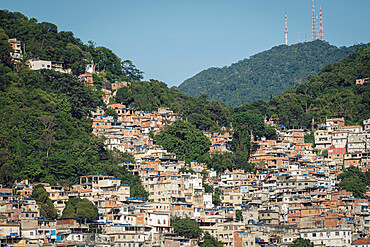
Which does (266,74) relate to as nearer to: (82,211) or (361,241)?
(361,241)

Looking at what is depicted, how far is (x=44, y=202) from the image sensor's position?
2057 inches

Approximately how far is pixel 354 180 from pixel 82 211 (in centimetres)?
2645

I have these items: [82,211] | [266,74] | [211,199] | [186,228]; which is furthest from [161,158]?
[266,74]

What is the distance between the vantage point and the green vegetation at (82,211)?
50375 mm

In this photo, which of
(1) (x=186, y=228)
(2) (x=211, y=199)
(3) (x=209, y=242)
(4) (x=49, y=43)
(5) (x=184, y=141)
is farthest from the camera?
(4) (x=49, y=43)

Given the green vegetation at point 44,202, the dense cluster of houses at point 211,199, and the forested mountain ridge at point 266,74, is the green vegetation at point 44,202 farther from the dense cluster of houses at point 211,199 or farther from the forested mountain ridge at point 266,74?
the forested mountain ridge at point 266,74

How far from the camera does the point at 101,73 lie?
3492 inches

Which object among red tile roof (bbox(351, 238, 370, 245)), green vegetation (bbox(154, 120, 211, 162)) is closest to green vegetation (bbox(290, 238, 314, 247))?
red tile roof (bbox(351, 238, 370, 245))

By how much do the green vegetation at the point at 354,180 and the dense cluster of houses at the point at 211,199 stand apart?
2.63ft

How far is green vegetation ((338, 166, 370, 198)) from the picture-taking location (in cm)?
6359

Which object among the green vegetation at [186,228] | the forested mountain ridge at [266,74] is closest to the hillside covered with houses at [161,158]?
the green vegetation at [186,228]

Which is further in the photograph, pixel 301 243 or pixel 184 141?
pixel 184 141

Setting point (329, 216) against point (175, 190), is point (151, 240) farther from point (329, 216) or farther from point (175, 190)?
point (329, 216)

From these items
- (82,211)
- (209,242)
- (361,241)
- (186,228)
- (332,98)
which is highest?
(332,98)
